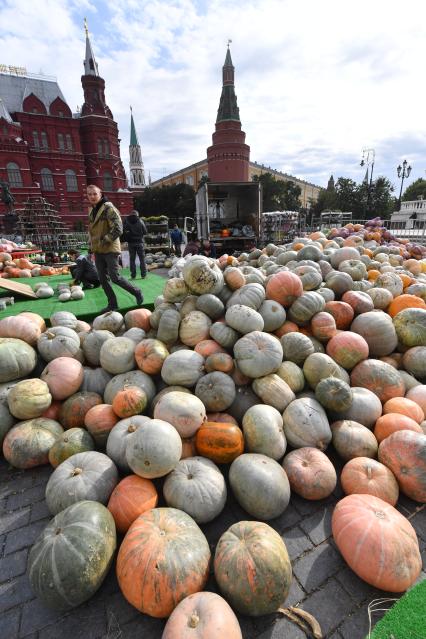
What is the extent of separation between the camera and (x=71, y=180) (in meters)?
44.2

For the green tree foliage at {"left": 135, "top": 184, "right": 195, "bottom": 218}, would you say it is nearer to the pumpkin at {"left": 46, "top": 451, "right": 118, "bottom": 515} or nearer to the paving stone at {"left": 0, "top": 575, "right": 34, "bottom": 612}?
the pumpkin at {"left": 46, "top": 451, "right": 118, "bottom": 515}

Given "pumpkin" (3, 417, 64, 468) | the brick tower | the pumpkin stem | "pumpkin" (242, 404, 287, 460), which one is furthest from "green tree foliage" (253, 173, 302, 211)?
the pumpkin stem

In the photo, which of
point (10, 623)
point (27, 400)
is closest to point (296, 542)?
point (10, 623)

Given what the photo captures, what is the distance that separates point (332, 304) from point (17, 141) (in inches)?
1948

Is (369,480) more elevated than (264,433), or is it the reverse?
(264,433)

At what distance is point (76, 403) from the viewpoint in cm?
340

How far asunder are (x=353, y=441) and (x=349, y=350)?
111cm

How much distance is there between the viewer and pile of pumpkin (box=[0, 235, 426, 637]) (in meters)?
1.92

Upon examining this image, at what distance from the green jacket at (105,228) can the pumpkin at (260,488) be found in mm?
4577

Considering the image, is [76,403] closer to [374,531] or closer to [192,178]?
[374,531]

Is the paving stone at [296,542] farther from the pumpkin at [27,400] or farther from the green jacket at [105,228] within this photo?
the green jacket at [105,228]

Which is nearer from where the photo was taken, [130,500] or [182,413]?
[130,500]

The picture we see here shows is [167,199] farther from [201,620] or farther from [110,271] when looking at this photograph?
[201,620]

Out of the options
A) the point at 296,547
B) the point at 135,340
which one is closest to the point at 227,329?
the point at 135,340
